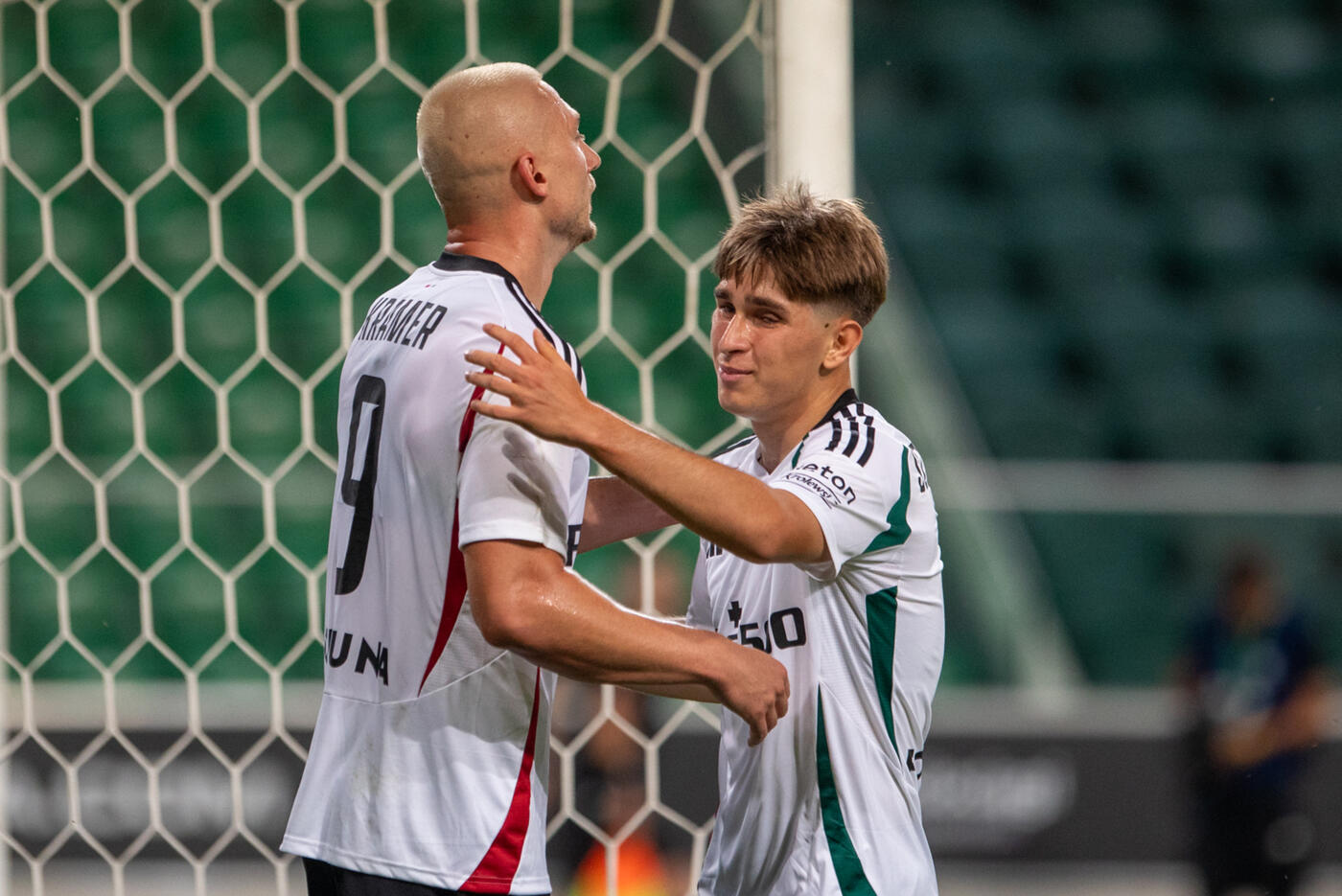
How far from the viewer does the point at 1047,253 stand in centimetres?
595

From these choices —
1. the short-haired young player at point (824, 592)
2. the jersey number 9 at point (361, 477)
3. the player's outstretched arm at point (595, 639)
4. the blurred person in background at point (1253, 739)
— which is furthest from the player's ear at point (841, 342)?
the blurred person in background at point (1253, 739)

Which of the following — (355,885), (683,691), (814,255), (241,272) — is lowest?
(355,885)

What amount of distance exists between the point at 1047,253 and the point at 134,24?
12.1ft

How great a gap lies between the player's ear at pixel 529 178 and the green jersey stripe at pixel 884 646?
1.69 ft

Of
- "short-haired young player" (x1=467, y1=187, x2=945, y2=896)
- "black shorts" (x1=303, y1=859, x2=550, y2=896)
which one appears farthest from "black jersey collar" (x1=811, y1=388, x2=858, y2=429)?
"black shorts" (x1=303, y1=859, x2=550, y2=896)

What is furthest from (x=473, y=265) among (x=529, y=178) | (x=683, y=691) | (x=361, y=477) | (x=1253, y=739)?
(x=1253, y=739)

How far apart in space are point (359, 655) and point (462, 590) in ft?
0.42

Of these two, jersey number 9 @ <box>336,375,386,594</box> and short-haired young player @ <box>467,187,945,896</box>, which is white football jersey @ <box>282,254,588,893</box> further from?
short-haired young player @ <box>467,187,945,896</box>

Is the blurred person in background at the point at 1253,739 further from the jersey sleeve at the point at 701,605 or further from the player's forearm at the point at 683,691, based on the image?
the player's forearm at the point at 683,691

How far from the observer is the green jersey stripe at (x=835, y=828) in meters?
1.32

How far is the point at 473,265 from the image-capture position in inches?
53.2

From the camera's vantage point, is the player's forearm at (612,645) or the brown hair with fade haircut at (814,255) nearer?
the player's forearm at (612,645)

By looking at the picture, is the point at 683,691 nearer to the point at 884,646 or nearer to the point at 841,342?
the point at 884,646

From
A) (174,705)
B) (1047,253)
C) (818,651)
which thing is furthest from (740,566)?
(1047,253)
